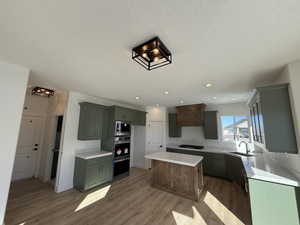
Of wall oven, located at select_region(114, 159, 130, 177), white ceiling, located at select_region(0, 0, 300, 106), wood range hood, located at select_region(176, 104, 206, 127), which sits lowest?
wall oven, located at select_region(114, 159, 130, 177)

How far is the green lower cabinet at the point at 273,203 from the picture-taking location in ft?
5.09

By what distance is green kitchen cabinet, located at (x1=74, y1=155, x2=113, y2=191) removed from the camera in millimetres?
3010

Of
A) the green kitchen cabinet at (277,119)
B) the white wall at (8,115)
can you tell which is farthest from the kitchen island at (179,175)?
the white wall at (8,115)

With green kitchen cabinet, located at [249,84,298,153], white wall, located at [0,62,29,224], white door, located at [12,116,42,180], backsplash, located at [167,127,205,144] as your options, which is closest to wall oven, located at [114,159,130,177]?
white wall, located at [0,62,29,224]

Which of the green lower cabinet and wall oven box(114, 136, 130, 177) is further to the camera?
wall oven box(114, 136, 130, 177)

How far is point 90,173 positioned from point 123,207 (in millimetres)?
1230

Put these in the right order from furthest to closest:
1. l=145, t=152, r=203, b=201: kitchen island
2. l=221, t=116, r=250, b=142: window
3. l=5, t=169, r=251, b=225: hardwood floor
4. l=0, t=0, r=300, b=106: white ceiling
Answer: l=221, t=116, r=250, b=142: window → l=145, t=152, r=203, b=201: kitchen island → l=5, t=169, r=251, b=225: hardwood floor → l=0, t=0, r=300, b=106: white ceiling

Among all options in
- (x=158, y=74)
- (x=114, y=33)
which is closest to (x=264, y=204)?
(x=158, y=74)

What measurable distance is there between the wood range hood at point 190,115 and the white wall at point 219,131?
1.54ft

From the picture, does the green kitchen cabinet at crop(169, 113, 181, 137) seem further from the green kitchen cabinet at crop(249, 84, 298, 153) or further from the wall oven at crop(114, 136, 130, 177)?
the green kitchen cabinet at crop(249, 84, 298, 153)

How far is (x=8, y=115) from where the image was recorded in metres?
1.89

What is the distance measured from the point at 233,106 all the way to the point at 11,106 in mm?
5846

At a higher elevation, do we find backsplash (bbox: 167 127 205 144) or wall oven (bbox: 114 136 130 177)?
backsplash (bbox: 167 127 205 144)

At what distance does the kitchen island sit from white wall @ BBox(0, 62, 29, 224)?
2669 mm
